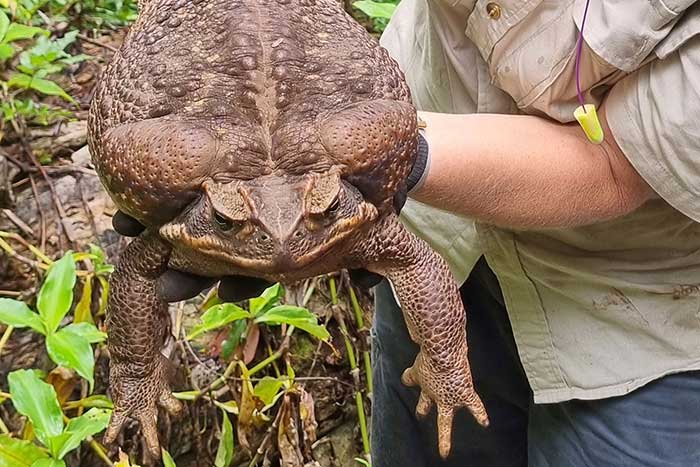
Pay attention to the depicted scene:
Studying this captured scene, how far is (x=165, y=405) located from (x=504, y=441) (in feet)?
2.93

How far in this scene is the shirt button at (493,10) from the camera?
1339mm

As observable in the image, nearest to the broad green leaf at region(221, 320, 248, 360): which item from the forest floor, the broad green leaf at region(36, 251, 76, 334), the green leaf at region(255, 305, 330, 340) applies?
the forest floor

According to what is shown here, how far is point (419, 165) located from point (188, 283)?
37cm

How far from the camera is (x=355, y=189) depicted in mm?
1103

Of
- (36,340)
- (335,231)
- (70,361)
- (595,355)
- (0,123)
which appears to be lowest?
(36,340)

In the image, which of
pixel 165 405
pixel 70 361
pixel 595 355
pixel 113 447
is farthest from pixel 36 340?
pixel 595 355

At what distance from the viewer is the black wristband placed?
1.27 meters

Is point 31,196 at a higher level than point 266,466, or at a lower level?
higher

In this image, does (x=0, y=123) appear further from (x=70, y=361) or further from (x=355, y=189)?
(x=355, y=189)

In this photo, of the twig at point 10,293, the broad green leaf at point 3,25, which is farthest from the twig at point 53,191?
the broad green leaf at point 3,25

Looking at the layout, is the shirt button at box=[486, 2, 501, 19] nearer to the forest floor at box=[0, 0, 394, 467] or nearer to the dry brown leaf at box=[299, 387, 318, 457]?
the forest floor at box=[0, 0, 394, 467]

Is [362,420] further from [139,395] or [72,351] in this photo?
[139,395]

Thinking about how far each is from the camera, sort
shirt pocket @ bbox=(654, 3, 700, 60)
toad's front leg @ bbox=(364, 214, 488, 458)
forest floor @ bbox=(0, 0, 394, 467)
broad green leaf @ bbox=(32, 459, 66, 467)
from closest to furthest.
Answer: shirt pocket @ bbox=(654, 3, 700, 60) → toad's front leg @ bbox=(364, 214, 488, 458) → broad green leaf @ bbox=(32, 459, 66, 467) → forest floor @ bbox=(0, 0, 394, 467)

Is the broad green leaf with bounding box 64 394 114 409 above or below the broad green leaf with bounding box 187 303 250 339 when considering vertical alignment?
below
